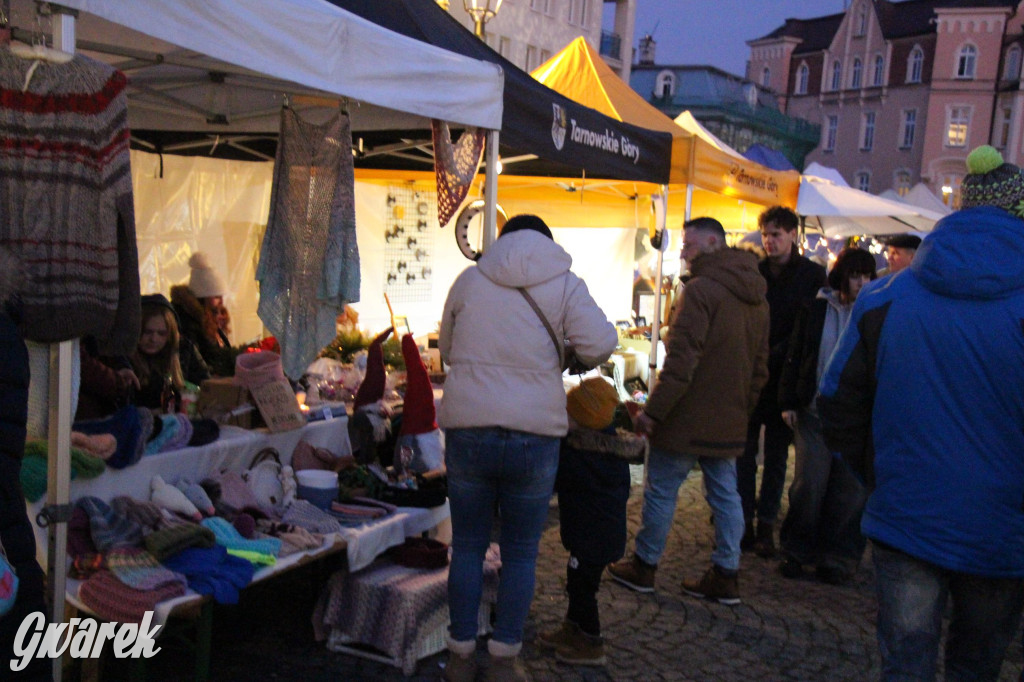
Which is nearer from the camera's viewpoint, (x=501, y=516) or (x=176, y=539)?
(x=176, y=539)

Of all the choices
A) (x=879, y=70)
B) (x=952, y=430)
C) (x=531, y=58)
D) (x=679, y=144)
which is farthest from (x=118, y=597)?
(x=879, y=70)

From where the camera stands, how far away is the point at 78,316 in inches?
104

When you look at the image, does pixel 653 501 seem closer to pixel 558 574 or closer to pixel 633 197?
pixel 558 574

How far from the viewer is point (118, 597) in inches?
116

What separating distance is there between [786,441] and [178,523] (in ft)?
11.3

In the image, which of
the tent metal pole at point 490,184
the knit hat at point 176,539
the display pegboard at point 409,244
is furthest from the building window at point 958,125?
the knit hat at point 176,539

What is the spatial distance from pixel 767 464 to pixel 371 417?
7.85 ft

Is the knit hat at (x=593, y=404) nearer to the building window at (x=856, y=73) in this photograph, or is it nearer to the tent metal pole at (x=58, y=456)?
the tent metal pole at (x=58, y=456)

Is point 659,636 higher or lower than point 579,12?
lower

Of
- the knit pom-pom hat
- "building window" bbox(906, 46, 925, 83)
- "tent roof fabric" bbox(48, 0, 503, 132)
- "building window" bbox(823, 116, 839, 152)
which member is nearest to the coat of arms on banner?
"tent roof fabric" bbox(48, 0, 503, 132)

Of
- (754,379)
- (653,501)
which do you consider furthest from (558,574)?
(754,379)

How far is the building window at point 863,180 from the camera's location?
160 ft

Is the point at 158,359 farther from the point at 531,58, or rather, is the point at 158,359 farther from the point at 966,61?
the point at 966,61

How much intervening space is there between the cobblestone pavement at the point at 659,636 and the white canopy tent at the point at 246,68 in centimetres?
104
